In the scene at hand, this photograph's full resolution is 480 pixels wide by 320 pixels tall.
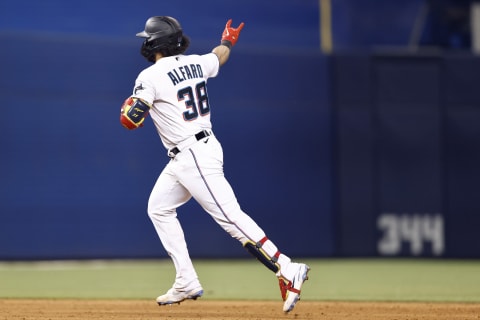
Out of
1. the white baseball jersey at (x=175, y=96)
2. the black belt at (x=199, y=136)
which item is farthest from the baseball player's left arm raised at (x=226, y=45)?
the black belt at (x=199, y=136)

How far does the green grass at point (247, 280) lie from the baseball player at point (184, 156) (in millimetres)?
1776

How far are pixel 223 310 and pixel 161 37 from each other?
204 centimetres

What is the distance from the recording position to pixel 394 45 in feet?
44.5

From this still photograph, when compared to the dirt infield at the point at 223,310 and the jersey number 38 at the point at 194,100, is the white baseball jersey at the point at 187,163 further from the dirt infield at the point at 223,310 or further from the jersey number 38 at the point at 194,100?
the dirt infield at the point at 223,310

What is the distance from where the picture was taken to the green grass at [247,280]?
8250 mm

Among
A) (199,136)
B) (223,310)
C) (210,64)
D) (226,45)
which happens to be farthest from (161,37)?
(223,310)

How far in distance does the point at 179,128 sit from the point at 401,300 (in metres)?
2.69

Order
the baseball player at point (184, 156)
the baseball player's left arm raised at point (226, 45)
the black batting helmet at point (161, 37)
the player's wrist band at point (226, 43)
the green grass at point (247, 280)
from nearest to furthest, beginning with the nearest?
the baseball player at point (184, 156) < the black batting helmet at point (161, 37) < the baseball player's left arm raised at point (226, 45) < the player's wrist band at point (226, 43) < the green grass at point (247, 280)

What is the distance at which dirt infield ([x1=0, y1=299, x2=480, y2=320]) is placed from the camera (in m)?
6.36

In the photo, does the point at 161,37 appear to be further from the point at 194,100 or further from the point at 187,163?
the point at 187,163

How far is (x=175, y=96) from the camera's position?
6.18 meters

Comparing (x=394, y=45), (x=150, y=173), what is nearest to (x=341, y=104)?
(x=394, y=45)

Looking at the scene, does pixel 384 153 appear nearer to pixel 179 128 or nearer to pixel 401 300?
pixel 401 300

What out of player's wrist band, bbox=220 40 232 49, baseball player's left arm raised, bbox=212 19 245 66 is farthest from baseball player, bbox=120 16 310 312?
player's wrist band, bbox=220 40 232 49
